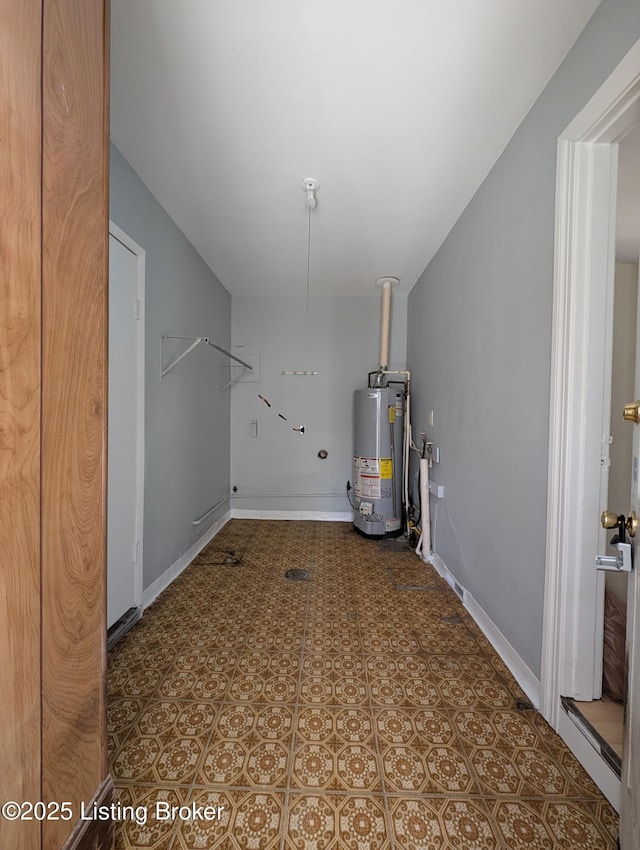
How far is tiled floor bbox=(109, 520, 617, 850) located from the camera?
896 mm

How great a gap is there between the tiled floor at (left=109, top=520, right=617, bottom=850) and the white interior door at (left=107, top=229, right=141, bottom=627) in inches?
12.1

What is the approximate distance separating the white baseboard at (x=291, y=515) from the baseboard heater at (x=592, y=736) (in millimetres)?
2575

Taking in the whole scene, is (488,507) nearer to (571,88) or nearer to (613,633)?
(613,633)

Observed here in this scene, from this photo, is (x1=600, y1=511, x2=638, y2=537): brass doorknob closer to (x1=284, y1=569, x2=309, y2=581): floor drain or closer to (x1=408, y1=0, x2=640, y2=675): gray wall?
(x1=408, y1=0, x2=640, y2=675): gray wall

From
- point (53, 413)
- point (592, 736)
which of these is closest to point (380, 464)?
point (592, 736)

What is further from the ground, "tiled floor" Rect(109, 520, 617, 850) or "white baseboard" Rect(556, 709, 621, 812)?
"white baseboard" Rect(556, 709, 621, 812)

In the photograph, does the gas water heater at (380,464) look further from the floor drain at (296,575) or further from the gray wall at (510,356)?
the floor drain at (296,575)

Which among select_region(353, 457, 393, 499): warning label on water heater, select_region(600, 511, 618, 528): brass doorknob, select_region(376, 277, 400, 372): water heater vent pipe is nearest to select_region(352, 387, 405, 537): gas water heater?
select_region(353, 457, 393, 499): warning label on water heater

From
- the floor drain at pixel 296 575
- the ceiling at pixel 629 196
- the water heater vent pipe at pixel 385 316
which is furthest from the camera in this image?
the water heater vent pipe at pixel 385 316

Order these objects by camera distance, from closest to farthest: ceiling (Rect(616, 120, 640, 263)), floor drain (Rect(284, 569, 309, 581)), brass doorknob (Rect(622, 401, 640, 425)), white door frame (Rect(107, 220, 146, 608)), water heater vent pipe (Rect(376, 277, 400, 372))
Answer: brass doorknob (Rect(622, 401, 640, 425))
ceiling (Rect(616, 120, 640, 263))
white door frame (Rect(107, 220, 146, 608))
floor drain (Rect(284, 569, 309, 581))
water heater vent pipe (Rect(376, 277, 400, 372))

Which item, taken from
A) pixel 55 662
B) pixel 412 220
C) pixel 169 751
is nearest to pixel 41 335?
pixel 55 662

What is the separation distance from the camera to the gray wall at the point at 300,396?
12.0ft

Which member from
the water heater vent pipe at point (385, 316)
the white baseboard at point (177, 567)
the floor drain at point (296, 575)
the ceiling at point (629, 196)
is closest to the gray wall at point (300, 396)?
the water heater vent pipe at point (385, 316)

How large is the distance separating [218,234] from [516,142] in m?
1.94
